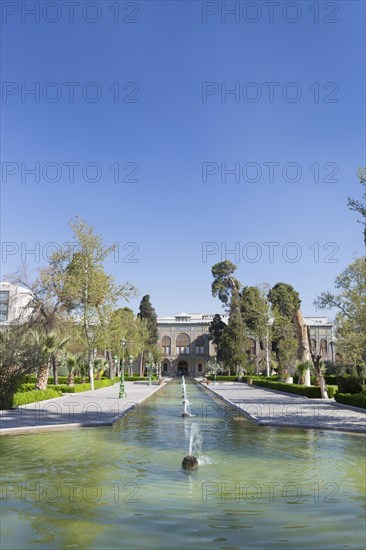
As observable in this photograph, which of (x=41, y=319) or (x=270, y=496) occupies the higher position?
(x=41, y=319)

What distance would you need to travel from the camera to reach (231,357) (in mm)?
55969

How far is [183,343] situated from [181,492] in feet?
270

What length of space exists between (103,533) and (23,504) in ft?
5.90

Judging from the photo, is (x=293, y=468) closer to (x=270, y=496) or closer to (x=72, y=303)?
(x=270, y=496)

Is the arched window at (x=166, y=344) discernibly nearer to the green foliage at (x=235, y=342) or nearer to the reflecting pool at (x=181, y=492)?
the green foliage at (x=235, y=342)

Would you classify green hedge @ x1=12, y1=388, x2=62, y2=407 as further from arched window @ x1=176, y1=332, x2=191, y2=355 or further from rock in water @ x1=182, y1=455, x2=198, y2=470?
arched window @ x1=176, y1=332, x2=191, y2=355

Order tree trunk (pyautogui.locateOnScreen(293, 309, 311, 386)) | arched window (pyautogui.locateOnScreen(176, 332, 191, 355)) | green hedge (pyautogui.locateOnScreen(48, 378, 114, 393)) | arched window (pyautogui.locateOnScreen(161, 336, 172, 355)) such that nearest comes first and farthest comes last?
green hedge (pyautogui.locateOnScreen(48, 378, 114, 393))
tree trunk (pyautogui.locateOnScreen(293, 309, 311, 386))
arched window (pyautogui.locateOnScreen(176, 332, 191, 355))
arched window (pyautogui.locateOnScreen(161, 336, 172, 355))

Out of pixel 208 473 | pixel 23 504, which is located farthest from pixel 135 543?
pixel 208 473

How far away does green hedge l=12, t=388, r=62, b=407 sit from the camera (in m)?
20.8

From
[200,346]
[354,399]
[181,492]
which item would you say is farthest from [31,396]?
[200,346]

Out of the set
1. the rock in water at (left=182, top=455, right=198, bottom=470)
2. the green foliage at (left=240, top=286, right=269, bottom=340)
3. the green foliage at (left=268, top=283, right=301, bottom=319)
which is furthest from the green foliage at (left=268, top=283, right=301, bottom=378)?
the rock in water at (left=182, top=455, right=198, bottom=470)

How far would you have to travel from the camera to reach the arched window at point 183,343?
89500mm

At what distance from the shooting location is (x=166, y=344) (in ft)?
296

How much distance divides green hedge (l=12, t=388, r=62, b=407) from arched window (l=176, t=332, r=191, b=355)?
6238 cm
